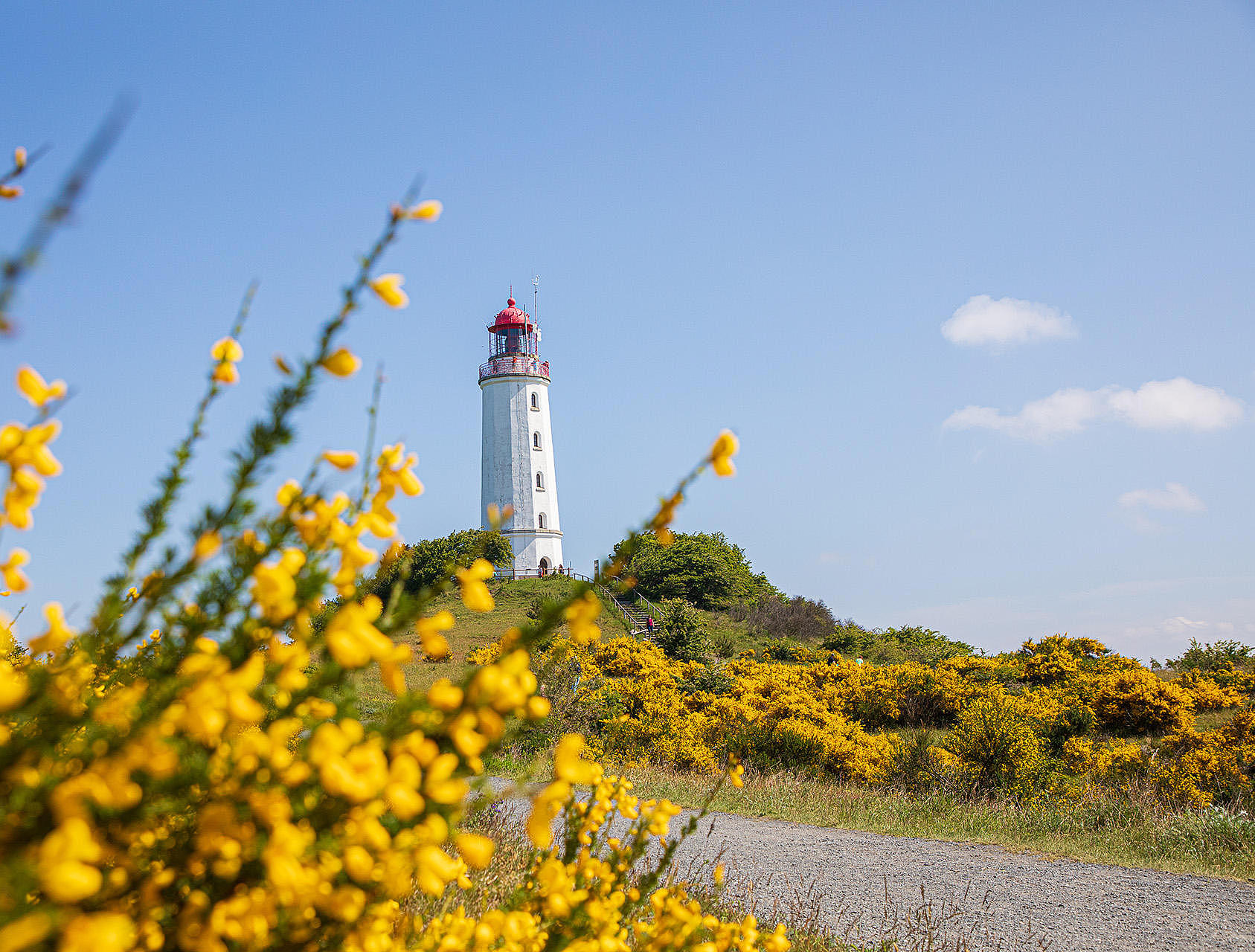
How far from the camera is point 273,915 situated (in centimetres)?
88

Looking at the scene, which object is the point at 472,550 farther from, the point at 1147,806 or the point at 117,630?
the point at 1147,806

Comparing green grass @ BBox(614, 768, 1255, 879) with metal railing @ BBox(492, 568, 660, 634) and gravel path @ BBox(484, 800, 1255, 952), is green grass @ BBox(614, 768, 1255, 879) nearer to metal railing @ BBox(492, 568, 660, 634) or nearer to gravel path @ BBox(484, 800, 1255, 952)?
gravel path @ BBox(484, 800, 1255, 952)

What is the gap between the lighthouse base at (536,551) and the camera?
31750 millimetres

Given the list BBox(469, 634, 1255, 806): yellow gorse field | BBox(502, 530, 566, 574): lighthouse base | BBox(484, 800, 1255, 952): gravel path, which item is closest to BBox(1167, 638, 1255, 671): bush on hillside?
BBox(469, 634, 1255, 806): yellow gorse field

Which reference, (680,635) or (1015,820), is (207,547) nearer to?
(1015,820)

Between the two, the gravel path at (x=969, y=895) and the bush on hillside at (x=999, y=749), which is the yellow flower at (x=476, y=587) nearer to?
the gravel path at (x=969, y=895)

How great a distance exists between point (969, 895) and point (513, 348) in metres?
31.0

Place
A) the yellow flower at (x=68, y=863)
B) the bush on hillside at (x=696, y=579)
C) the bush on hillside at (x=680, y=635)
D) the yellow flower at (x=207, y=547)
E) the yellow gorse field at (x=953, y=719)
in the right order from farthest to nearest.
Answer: the bush on hillside at (x=696, y=579) < the bush on hillside at (x=680, y=635) < the yellow gorse field at (x=953, y=719) < the yellow flower at (x=207, y=547) < the yellow flower at (x=68, y=863)

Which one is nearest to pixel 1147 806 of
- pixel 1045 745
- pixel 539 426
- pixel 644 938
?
pixel 1045 745

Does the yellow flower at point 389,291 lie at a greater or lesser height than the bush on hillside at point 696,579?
lesser

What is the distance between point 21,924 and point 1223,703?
49.0 feet

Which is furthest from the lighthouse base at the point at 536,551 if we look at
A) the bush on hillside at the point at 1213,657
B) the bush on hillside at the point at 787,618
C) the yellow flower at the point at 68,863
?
the yellow flower at the point at 68,863

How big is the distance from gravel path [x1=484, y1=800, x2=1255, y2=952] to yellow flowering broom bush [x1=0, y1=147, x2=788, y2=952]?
4124 mm

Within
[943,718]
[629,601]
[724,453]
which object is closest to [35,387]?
[724,453]
